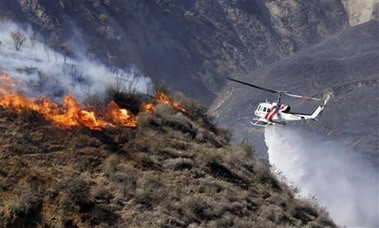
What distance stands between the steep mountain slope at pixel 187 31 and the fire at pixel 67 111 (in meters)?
87.8

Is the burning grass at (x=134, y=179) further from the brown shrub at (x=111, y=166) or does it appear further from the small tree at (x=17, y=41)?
the small tree at (x=17, y=41)

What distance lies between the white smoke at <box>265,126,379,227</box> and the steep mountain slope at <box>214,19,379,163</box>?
5.67 metres

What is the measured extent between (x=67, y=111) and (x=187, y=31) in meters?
124

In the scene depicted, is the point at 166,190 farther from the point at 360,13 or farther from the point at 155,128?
the point at 360,13

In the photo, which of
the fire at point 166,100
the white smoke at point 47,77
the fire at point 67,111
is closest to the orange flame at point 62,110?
the fire at point 67,111

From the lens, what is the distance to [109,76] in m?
34.1

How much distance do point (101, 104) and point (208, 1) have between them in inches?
5512

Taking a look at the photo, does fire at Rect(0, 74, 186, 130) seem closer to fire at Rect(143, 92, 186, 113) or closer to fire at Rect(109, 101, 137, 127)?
fire at Rect(109, 101, 137, 127)

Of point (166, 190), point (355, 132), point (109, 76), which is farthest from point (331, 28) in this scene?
point (166, 190)

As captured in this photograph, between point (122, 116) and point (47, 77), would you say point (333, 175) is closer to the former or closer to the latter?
point (122, 116)

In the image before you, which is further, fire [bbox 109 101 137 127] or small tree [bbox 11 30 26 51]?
small tree [bbox 11 30 26 51]

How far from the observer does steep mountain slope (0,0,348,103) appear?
392 feet

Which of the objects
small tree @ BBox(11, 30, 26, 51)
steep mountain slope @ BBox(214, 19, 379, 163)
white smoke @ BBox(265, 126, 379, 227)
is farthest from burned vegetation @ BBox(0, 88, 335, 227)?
steep mountain slope @ BBox(214, 19, 379, 163)

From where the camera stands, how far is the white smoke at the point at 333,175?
196ft
